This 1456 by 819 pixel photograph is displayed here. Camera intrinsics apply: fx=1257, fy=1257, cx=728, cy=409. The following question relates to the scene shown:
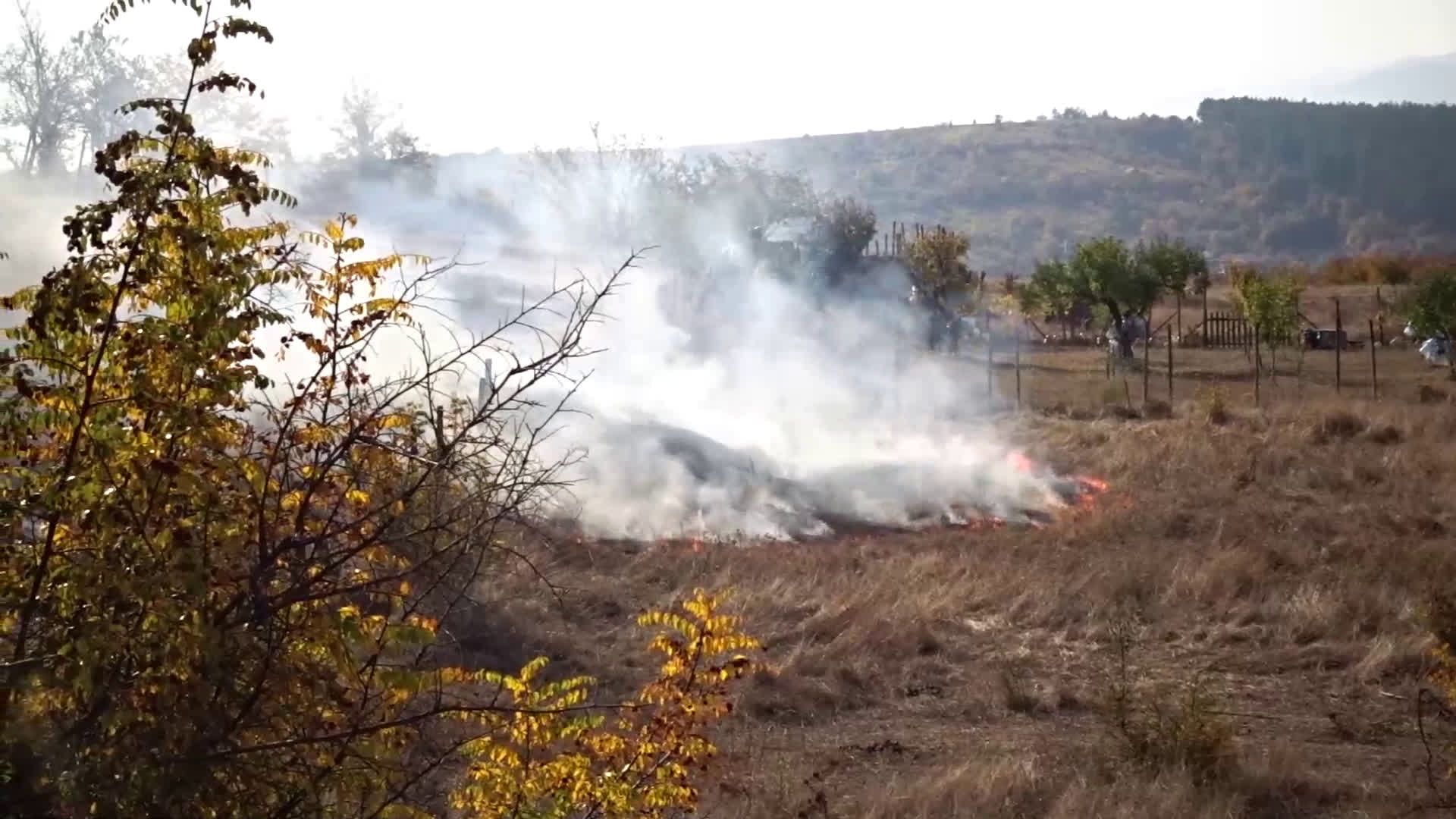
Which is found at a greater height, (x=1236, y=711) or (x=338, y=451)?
(x=338, y=451)

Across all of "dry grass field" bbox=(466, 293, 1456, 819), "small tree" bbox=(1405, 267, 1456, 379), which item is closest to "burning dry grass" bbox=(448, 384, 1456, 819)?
"dry grass field" bbox=(466, 293, 1456, 819)

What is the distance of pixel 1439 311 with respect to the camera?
2962 cm

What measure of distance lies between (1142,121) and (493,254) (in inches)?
5485

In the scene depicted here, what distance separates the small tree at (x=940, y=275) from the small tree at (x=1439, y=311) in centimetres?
1345

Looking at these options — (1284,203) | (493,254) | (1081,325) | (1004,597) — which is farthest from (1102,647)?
(1284,203)

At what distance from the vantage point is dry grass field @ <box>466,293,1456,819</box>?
653cm

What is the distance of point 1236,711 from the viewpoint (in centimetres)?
810

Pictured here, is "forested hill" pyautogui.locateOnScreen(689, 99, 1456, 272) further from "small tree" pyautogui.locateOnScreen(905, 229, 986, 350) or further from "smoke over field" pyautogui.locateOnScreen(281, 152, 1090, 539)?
"smoke over field" pyautogui.locateOnScreen(281, 152, 1090, 539)

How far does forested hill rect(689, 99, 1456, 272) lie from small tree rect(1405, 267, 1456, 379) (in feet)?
221

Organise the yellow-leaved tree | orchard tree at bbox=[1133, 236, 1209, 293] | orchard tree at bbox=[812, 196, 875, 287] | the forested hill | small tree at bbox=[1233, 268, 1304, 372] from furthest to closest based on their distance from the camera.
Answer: the forested hill → orchard tree at bbox=[812, 196, 875, 287] → orchard tree at bbox=[1133, 236, 1209, 293] → small tree at bbox=[1233, 268, 1304, 372] → the yellow-leaved tree

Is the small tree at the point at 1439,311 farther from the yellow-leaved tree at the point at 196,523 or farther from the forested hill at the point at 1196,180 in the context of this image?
the forested hill at the point at 1196,180

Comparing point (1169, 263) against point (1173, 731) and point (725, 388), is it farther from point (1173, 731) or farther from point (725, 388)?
point (1173, 731)

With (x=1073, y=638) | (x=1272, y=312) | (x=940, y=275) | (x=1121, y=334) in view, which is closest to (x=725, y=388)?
(x=1073, y=638)

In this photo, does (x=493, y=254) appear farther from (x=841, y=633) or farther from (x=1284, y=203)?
(x=1284, y=203)
